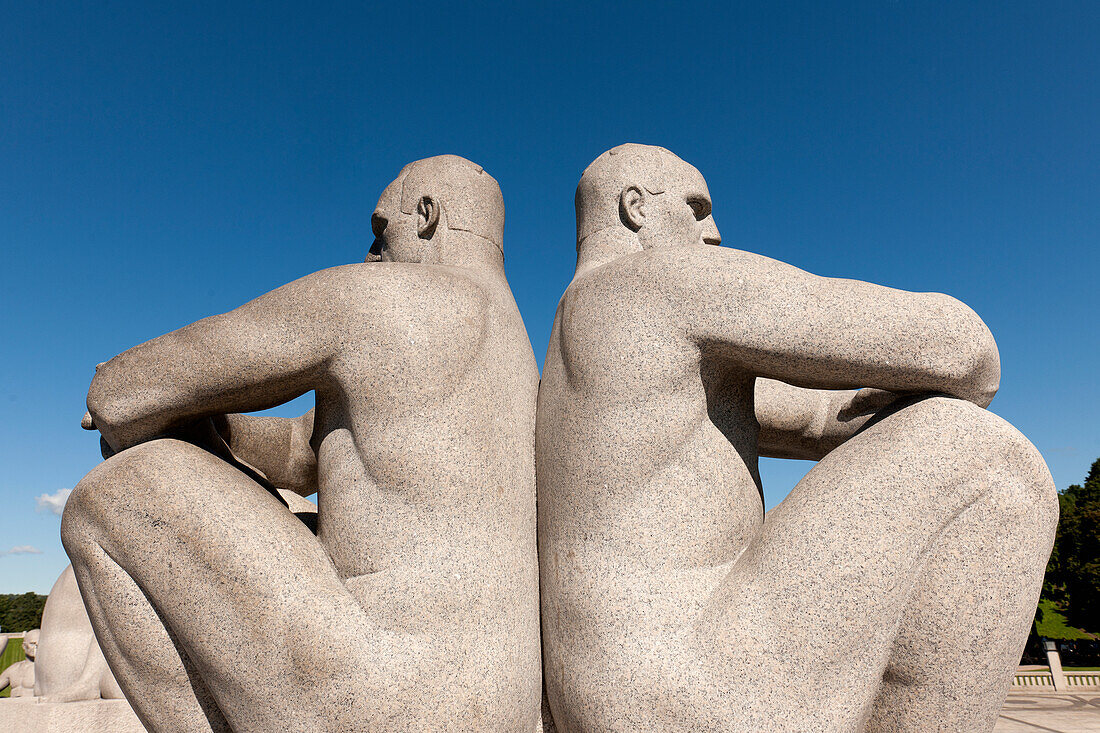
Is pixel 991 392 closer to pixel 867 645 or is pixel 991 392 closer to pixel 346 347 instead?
pixel 867 645

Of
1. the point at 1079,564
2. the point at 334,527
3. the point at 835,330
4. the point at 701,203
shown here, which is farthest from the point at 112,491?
the point at 1079,564

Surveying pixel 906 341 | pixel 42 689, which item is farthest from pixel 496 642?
pixel 42 689

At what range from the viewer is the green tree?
2880 cm

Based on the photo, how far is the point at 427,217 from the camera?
3.62m

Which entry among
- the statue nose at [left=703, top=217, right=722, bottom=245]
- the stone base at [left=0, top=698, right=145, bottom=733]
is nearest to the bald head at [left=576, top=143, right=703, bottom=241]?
the statue nose at [left=703, top=217, right=722, bottom=245]

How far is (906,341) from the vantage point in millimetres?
2619

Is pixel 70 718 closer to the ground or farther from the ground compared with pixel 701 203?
closer to the ground

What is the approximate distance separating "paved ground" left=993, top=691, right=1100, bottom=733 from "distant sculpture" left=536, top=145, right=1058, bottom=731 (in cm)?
661

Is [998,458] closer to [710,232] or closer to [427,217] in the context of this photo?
[710,232]

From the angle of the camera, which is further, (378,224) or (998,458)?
(378,224)

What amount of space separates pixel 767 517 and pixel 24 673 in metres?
11.3

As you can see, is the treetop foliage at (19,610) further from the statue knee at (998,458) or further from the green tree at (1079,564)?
the green tree at (1079,564)

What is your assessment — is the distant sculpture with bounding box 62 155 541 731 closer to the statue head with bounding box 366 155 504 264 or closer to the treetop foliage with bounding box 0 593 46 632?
the statue head with bounding box 366 155 504 264

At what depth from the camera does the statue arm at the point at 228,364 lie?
110 inches
